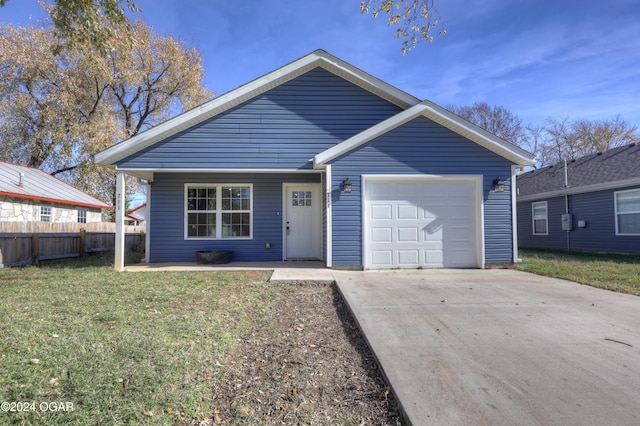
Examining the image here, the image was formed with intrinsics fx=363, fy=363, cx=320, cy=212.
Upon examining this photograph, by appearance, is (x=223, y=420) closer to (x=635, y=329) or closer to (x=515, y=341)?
(x=515, y=341)

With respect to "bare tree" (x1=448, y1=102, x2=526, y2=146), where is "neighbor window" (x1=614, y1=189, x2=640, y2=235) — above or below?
below

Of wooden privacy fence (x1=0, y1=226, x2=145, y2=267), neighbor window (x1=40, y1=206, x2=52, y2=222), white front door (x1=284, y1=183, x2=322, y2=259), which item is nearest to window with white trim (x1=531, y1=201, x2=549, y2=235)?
white front door (x1=284, y1=183, x2=322, y2=259)

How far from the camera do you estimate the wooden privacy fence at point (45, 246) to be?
32.8ft

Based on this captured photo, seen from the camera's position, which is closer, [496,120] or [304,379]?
[304,379]

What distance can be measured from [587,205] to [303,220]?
1096cm

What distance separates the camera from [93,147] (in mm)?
19109

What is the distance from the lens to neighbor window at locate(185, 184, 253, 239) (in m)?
10.3

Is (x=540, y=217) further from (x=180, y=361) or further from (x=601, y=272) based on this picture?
(x=180, y=361)

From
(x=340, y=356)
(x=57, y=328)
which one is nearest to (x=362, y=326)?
(x=340, y=356)

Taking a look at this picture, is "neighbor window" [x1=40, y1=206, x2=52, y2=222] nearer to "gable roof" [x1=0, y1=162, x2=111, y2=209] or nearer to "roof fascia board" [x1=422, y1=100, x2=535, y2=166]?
"gable roof" [x1=0, y1=162, x2=111, y2=209]

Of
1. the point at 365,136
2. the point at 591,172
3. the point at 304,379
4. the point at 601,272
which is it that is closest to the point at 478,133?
the point at 365,136

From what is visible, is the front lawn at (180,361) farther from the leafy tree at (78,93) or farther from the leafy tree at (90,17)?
the leafy tree at (78,93)

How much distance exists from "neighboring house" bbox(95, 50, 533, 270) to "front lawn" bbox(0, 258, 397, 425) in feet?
11.0

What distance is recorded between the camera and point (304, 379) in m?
3.06
